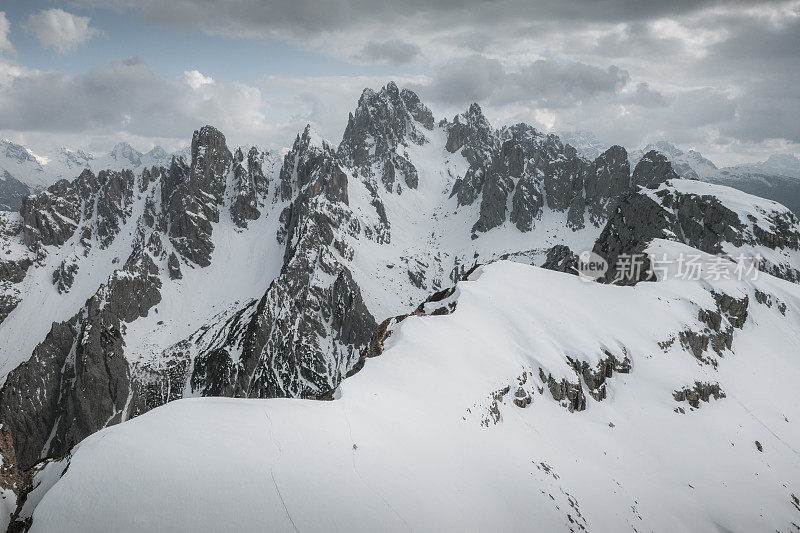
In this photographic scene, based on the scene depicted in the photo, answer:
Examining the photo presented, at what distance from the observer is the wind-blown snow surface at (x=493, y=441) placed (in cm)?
1154

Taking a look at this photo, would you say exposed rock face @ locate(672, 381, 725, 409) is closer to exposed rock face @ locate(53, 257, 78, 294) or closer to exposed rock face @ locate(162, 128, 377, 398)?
exposed rock face @ locate(162, 128, 377, 398)

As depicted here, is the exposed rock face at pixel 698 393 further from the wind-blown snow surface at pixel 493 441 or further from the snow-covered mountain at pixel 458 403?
the wind-blown snow surface at pixel 493 441

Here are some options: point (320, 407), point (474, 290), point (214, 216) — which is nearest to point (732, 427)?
point (474, 290)

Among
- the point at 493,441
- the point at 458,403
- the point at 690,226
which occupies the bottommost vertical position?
the point at 493,441

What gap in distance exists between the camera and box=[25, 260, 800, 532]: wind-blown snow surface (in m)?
11.5

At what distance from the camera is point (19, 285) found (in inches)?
7077

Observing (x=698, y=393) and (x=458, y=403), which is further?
(x=698, y=393)

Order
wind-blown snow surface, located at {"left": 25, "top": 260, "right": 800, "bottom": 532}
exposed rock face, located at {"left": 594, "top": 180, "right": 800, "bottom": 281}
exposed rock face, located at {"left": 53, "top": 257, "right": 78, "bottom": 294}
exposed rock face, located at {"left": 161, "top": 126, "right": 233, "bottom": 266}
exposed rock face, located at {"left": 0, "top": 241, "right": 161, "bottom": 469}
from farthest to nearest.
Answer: exposed rock face, located at {"left": 161, "top": 126, "right": 233, "bottom": 266} < exposed rock face, located at {"left": 53, "top": 257, "right": 78, "bottom": 294} < exposed rock face, located at {"left": 0, "top": 241, "right": 161, "bottom": 469} < exposed rock face, located at {"left": 594, "top": 180, "right": 800, "bottom": 281} < wind-blown snow surface, located at {"left": 25, "top": 260, "right": 800, "bottom": 532}

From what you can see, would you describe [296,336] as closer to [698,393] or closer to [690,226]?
[698,393]

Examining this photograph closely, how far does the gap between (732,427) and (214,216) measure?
210562 mm

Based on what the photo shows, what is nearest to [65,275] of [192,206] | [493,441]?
[192,206]

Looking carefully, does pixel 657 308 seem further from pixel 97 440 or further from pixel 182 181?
pixel 182 181

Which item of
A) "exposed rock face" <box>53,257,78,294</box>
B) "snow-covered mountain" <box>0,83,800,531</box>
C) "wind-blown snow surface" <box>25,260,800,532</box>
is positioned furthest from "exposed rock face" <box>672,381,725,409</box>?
"exposed rock face" <box>53,257,78,294</box>

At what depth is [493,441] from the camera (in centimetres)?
2541
